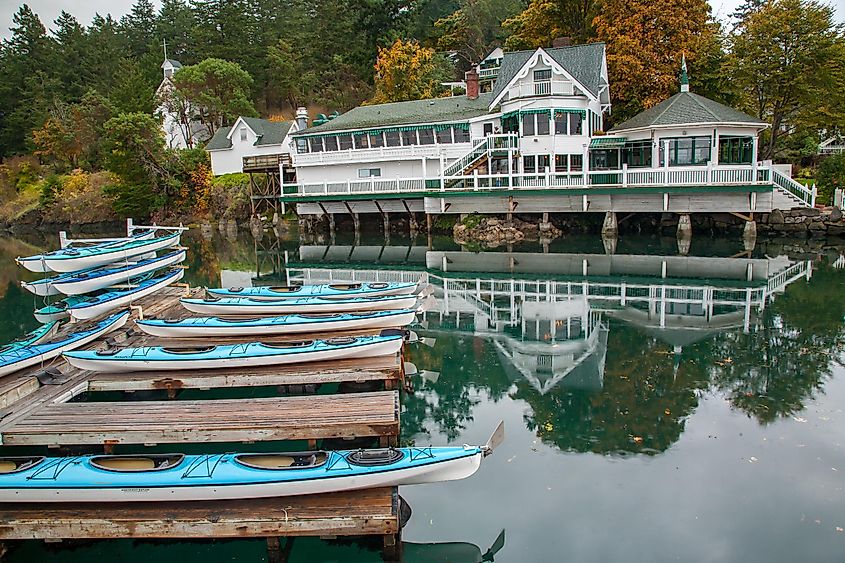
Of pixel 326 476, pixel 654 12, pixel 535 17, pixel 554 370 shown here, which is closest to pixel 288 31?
pixel 535 17

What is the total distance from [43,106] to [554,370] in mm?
69414

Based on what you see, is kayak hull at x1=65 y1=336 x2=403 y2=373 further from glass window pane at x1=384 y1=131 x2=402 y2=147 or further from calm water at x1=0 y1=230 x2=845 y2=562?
glass window pane at x1=384 y1=131 x2=402 y2=147

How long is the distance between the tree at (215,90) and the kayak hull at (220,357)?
50.2m

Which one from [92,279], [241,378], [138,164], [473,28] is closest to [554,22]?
[473,28]

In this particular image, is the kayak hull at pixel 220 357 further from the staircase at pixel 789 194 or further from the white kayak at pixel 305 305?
the staircase at pixel 789 194

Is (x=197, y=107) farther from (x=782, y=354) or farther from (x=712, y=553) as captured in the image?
(x=712, y=553)

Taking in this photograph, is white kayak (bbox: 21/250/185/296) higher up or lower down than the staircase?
lower down

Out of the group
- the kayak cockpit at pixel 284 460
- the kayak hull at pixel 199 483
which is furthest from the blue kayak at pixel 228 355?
the kayak hull at pixel 199 483

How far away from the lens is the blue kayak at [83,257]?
1950 cm

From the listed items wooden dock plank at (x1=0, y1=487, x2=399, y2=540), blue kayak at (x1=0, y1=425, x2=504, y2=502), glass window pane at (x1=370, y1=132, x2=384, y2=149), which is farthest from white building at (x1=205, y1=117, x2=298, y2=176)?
wooden dock plank at (x1=0, y1=487, x2=399, y2=540)

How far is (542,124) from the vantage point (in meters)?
33.8

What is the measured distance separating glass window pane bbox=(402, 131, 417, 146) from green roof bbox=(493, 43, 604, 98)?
530 cm

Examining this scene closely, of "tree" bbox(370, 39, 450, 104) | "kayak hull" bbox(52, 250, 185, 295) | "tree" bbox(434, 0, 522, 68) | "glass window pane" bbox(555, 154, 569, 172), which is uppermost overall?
"tree" bbox(434, 0, 522, 68)

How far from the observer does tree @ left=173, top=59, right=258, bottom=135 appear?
187 ft
